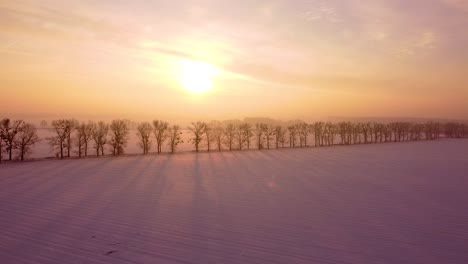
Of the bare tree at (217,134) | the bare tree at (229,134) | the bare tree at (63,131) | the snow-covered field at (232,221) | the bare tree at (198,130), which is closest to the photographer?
the snow-covered field at (232,221)

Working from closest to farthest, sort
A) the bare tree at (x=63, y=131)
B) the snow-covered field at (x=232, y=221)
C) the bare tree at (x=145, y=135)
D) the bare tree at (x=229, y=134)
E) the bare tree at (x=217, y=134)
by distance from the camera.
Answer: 1. the snow-covered field at (x=232, y=221)
2. the bare tree at (x=63, y=131)
3. the bare tree at (x=145, y=135)
4. the bare tree at (x=217, y=134)
5. the bare tree at (x=229, y=134)

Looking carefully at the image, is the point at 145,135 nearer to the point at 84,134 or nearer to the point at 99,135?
the point at 99,135

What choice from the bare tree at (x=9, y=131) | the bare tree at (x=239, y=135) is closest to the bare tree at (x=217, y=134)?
the bare tree at (x=239, y=135)

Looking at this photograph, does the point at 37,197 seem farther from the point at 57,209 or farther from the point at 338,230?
the point at 338,230

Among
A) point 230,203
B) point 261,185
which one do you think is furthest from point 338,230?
point 261,185

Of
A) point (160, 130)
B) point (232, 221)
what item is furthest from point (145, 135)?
point (232, 221)

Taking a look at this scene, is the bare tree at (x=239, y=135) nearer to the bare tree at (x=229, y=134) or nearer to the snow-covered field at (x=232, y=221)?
the bare tree at (x=229, y=134)

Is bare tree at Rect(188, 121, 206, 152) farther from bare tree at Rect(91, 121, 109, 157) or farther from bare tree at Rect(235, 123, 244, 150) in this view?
bare tree at Rect(91, 121, 109, 157)
